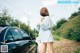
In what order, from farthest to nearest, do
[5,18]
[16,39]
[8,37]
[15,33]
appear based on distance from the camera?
[5,18] < [15,33] < [16,39] < [8,37]

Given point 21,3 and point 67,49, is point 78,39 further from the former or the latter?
point 21,3

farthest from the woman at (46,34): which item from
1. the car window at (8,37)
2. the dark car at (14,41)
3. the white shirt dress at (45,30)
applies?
the car window at (8,37)

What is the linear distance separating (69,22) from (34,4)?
Result: 3.36 feet

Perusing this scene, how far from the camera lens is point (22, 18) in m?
6.88

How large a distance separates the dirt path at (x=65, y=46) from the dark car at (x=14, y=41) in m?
0.97

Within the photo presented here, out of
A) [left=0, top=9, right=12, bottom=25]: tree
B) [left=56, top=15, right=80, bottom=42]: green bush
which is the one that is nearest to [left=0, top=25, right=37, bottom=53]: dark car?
[left=0, top=9, right=12, bottom=25]: tree

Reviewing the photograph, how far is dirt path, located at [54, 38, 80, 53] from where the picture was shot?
6834 mm

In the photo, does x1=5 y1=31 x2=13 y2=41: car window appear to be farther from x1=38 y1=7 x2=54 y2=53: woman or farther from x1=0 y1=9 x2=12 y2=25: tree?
x1=0 y1=9 x2=12 y2=25: tree

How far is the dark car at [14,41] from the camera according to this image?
15.4ft

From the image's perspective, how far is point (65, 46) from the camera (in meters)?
6.98

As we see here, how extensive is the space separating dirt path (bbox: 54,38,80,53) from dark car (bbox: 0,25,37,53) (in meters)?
0.97

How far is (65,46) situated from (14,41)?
87.9 inches

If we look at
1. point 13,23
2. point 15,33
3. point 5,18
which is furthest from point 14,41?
point 5,18

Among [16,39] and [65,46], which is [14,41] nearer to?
[16,39]
